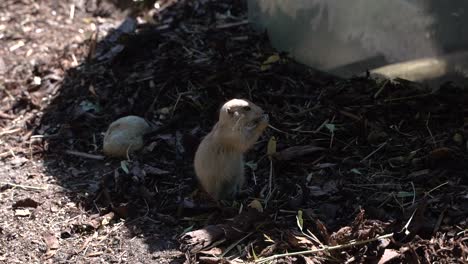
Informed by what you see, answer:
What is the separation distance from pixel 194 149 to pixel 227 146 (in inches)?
26.2

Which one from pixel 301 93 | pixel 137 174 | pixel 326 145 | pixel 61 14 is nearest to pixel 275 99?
pixel 301 93

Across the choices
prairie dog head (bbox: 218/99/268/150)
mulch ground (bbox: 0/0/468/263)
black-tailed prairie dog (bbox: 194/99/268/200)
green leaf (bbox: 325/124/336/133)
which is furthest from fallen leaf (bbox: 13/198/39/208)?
green leaf (bbox: 325/124/336/133)

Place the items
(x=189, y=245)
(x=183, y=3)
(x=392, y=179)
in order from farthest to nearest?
(x=183, y=3) → (x=392, y=179) → (x=189, y=245)

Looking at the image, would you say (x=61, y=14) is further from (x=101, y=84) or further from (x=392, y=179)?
(x=392, y=179)

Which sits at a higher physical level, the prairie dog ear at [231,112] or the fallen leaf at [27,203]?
the prairie dog ear at [231,112]

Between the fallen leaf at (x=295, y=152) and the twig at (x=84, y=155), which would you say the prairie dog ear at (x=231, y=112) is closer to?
the fallen leaf at (x=295, y=152)

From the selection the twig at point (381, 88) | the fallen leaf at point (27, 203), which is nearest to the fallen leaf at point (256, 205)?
the twig at point (381, 88)

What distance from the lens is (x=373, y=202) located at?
5.02 meters

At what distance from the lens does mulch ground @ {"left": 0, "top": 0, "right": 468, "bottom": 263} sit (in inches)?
191

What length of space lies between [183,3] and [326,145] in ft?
9.39

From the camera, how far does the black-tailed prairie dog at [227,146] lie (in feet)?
17.4

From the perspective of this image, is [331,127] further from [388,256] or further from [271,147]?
[388,256]

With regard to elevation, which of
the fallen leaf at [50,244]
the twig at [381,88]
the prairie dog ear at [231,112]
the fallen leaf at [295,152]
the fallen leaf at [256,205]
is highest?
the prairie dog ear at [231,112]

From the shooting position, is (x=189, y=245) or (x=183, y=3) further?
(x=183, y=3)
